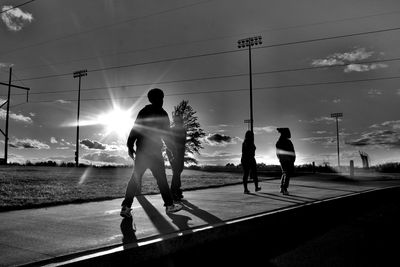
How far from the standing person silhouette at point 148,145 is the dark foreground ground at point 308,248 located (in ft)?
5.74

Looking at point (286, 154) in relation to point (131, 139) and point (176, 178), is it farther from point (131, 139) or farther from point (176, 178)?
point (131, 139)

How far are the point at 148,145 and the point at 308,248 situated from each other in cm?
278

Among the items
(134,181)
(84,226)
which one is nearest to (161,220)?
(134,181)

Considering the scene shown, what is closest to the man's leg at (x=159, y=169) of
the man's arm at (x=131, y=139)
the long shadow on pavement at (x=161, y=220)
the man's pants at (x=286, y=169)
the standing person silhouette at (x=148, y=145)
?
the standing person silhouette at (x=148, y=145)

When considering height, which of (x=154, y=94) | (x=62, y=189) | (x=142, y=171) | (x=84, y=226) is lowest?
(x=84, y=226)

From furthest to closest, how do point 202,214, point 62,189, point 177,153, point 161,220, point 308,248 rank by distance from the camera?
point 62,189 < point 177,153 < point 202,214 < point 161,220 < point 308,248

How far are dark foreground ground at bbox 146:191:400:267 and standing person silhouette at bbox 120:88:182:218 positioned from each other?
1750 millimetres

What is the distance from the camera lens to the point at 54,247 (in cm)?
373

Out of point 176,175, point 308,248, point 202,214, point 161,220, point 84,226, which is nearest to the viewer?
point 308,248

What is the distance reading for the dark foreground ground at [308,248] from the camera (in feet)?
12.5

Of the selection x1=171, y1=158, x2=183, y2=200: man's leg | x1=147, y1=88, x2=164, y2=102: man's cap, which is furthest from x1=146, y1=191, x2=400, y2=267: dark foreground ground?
x1=171, y1=158, x2=183, y2=200: man's leg

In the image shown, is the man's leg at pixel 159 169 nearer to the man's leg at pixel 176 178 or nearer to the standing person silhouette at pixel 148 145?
the standing person silhouette at pixel 148 145

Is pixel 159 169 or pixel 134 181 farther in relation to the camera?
pixel 159 169

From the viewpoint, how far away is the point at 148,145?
18.7 feet
